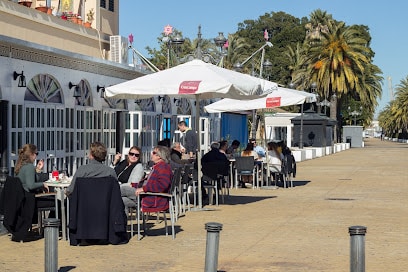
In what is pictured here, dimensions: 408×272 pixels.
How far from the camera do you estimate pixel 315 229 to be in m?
13.7

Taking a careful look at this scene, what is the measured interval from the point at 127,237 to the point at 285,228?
2816 millimetres

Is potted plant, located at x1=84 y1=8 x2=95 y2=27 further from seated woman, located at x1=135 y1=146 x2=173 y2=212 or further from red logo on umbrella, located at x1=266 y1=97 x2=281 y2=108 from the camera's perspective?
seated woman, located at x1=135 y1=146 x2=173 y2=212

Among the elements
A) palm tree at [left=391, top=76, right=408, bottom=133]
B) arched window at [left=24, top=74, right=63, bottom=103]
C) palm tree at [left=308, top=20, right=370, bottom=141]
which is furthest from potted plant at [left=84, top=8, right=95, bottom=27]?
palm tree at [left=391, top=76, right=408, bottom=133]

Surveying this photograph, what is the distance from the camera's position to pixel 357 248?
8297mm

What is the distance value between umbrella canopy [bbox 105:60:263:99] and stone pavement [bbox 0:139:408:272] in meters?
2.18

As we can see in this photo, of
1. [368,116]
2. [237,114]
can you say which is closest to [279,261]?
[237,114]

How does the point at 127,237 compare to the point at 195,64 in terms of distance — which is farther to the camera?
the point at 195,64

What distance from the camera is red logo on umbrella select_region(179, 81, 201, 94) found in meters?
15.4

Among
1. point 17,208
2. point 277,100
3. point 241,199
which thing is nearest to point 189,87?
point 17,208

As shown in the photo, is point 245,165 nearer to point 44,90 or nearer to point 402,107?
point 44,90

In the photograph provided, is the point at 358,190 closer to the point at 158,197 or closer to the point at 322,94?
the point at 158,197

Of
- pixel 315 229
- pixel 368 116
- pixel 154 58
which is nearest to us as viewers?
pixel 315 229

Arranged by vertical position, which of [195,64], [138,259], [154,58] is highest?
[154,58]

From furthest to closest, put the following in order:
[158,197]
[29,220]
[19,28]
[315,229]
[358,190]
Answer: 1. [358,190]
2. [19,28]
3. [315,229]
4. [158,197]
5. [29,220]
